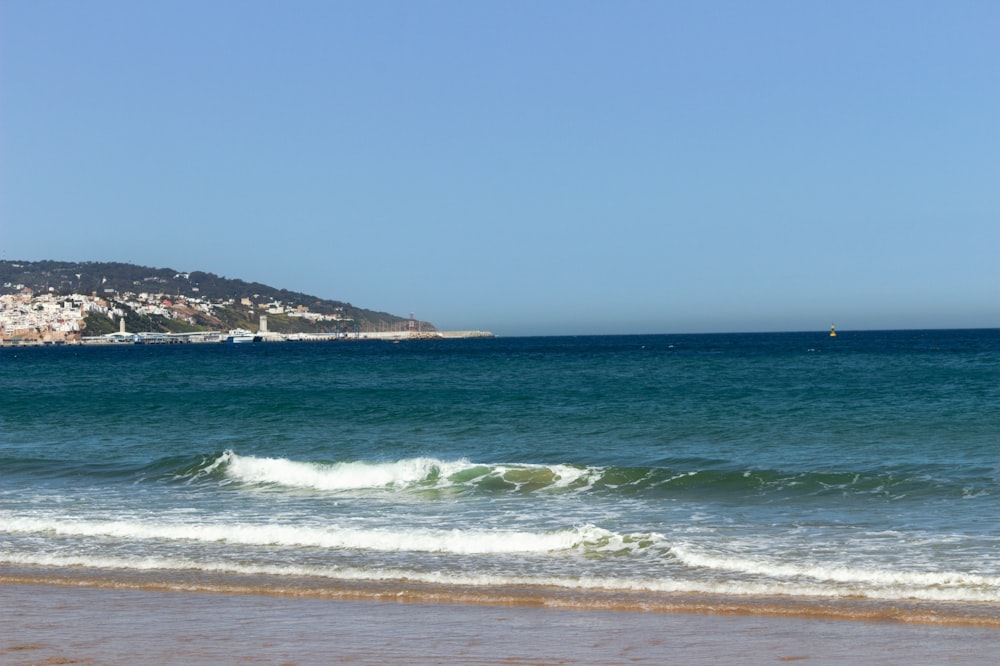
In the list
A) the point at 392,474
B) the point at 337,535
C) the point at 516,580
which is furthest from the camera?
the point at 392,474

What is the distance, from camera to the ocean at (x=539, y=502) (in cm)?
1098

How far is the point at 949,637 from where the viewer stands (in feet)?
28.6

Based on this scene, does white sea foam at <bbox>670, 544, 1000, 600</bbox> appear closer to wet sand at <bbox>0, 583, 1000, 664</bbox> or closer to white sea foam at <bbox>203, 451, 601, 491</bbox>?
wet sand at <bbox>0, 583, 1000, 664</bbox>

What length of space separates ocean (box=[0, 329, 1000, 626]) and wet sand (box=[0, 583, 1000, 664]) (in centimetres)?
53

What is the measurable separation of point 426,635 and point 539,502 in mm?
7425

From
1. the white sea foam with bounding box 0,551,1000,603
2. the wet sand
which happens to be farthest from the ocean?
the wet sand

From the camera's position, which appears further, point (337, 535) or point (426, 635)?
point (337, 535)

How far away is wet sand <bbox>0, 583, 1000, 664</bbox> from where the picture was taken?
8.17 metres

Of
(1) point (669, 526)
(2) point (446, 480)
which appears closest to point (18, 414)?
(2) point (446, 480)

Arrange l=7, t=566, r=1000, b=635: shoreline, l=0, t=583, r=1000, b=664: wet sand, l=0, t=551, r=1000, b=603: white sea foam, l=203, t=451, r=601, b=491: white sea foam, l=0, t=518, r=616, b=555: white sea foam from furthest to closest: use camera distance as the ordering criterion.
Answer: l=203, t=451, r=601, b=491: white sea foam
l=0, t=518, r=616, b=555: white sea foam
l=0, t=551, r=1000, b=603: white sea foam
l=7, t=566, r=1000, b=635: shoreline
l=0, t=583, r=1000, b=664: wet sand

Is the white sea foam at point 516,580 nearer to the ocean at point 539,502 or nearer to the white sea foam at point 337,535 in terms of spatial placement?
the ocean at point 539,502

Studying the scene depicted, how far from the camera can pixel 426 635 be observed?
29.4 ft

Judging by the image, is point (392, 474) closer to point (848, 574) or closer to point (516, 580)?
point (516, 580)

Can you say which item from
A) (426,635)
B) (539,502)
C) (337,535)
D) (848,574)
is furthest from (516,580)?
(539,502)
